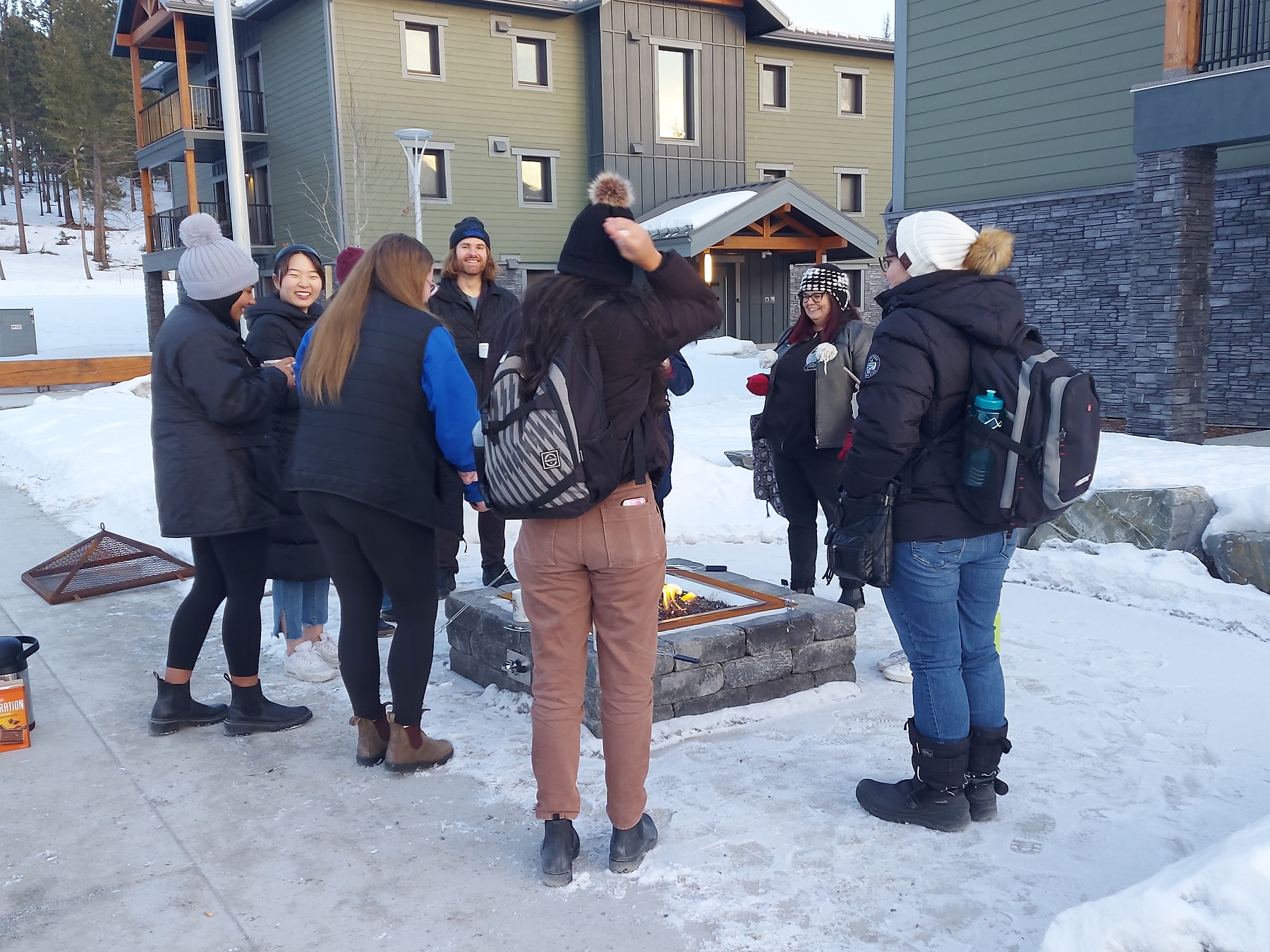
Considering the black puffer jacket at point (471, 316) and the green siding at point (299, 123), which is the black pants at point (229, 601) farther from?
the green siding at point (299, 123)

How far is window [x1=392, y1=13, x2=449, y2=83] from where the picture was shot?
2183cm

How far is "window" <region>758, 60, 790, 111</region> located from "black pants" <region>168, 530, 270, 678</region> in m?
24.4

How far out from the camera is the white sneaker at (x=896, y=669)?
4.84 m

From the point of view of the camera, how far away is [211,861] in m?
3.32

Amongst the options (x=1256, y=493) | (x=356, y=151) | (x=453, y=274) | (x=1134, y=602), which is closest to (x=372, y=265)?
(x=453, y=274)

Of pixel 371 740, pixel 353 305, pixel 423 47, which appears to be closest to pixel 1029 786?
pixel 371 740

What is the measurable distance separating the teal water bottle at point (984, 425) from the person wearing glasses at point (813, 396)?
69.2 inches

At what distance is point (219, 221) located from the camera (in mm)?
23844

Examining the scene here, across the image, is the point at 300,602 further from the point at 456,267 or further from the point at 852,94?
the point at 852,94

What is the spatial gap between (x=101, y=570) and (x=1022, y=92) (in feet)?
37.7

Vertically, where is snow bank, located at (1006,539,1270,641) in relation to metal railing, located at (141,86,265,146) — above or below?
below

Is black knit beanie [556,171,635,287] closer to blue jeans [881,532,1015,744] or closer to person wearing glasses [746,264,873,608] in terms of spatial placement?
blue jeans [881,532,1015,744]

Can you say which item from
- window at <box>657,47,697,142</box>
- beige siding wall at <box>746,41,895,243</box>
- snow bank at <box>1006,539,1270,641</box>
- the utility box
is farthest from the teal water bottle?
the utility box

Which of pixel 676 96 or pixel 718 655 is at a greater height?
pixel 676 96
